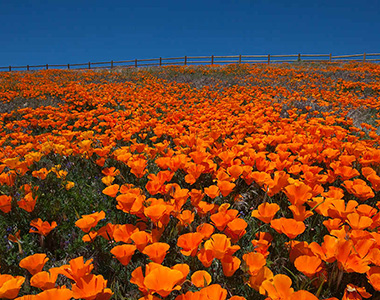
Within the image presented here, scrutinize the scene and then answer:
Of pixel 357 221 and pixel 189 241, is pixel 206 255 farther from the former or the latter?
pixel 357 221

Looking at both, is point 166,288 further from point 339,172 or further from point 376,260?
point 339,172

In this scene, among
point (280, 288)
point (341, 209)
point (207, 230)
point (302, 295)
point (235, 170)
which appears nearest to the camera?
point (302, 295)

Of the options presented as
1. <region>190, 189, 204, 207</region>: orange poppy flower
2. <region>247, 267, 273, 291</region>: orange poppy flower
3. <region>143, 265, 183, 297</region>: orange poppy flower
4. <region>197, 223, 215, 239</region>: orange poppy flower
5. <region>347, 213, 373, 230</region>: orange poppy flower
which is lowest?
<region>247, 267, 273, 291</region>: orange poppy flower

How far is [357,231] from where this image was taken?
1.37m

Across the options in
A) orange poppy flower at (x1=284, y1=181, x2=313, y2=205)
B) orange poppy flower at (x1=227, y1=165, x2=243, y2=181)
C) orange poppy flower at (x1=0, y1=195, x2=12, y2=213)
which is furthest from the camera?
orange poppy flower at (x1=227, y1=165, x2=243, y2=181)

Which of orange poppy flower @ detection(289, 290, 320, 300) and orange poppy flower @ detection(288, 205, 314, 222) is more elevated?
orange poppy flower @ detection(288, 205, 314, 222)

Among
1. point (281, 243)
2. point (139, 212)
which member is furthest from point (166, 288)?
point (281, 243)

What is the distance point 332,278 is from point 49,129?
676 cm

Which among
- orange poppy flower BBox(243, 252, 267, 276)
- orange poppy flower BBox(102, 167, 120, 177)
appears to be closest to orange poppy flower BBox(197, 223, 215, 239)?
orange poppy flower BBox(243, 252, 267, 276)

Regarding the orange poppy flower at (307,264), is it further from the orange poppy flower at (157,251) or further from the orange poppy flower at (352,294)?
the orange poppy flower at (157,251)

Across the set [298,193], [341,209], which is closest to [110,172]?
[298,193]

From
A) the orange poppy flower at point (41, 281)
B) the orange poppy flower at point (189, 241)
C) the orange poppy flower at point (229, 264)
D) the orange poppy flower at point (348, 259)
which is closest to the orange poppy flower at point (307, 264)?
the orange poppy flower at point (348, 259)

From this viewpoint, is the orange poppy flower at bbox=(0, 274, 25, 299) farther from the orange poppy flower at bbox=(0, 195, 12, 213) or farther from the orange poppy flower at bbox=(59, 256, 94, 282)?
the orange poppy flower at bbox=(0, 195, 12, 213)

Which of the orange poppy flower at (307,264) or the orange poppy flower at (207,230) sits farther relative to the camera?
the orange poppy flower at (207,230)
